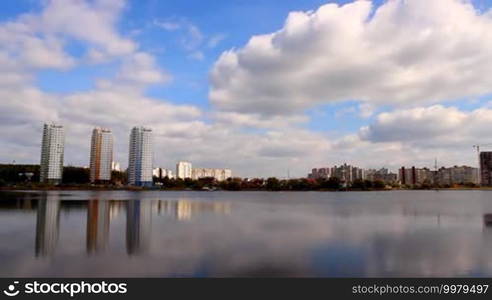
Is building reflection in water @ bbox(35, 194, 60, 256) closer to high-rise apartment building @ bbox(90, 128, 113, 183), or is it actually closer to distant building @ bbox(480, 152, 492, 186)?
high-rise apartment building @ bbox(90, 128, 113, 183)

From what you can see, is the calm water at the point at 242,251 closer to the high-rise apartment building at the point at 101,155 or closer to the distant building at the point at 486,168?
the high-rise apartment building at the point at 101,155

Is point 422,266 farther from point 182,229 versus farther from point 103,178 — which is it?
point 103,178

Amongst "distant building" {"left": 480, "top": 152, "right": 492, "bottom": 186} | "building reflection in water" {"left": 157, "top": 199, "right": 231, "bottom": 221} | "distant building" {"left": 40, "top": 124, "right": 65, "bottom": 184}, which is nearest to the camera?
"building reflection in water" {"left": 157, "top": 199, "right": 231, "bottom": 221}

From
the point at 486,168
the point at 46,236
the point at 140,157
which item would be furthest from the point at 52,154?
the point at 486,168

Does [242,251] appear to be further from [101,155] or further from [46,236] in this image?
[101,155]

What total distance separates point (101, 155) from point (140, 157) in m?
14.4

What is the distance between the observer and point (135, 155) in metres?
144

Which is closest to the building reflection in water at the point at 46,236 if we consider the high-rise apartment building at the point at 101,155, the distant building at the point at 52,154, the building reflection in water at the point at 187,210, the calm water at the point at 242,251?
the calm water at the point at 242,251

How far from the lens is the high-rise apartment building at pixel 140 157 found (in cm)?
14325

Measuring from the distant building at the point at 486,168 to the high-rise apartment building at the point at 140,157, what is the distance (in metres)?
154

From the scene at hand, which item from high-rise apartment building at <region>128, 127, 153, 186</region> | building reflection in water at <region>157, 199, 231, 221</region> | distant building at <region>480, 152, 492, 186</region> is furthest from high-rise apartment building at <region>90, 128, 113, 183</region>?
distant building at <region>480, 152, 492, 186</region>

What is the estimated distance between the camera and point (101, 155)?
450ft

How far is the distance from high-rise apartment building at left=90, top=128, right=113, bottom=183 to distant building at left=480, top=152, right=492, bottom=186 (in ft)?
553

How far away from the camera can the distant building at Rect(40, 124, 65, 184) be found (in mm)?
122688
